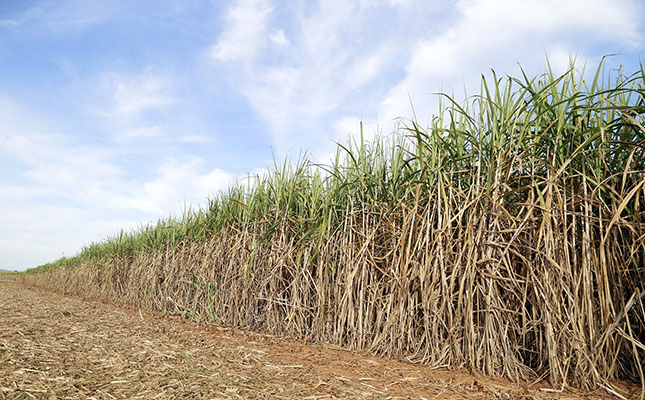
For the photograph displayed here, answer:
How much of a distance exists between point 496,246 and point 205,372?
1.82 metres

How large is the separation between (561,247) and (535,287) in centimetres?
27

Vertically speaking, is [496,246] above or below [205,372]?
above

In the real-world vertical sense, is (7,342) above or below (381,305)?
below

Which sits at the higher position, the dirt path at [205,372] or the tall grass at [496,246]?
the tall grass at [496,246]

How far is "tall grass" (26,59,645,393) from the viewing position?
79.5 inches

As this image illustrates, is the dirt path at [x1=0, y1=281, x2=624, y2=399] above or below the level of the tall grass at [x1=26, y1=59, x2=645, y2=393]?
below

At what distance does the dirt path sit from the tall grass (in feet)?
0.79

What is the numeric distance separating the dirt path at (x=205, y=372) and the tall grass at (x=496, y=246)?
24cm

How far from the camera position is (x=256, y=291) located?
3.90 m

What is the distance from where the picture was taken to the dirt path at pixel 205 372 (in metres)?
1.83

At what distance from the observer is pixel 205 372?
2131 millimetres

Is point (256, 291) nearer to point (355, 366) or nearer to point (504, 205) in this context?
point (355, 366)

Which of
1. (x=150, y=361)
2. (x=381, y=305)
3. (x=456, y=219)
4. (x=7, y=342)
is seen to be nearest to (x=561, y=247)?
(x=456, y=219)

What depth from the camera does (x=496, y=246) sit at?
2.25m
